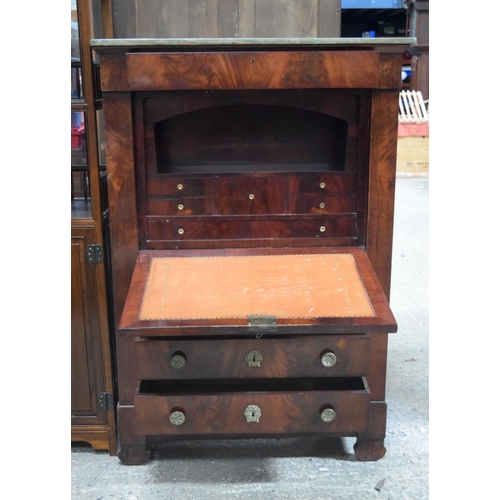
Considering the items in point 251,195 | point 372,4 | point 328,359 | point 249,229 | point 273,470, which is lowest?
point 273,470

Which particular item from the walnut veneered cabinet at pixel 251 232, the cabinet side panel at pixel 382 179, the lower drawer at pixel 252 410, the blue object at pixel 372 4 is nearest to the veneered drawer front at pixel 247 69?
the walnut veneered cabinet at pixel 251 232

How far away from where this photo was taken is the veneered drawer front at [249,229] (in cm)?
176

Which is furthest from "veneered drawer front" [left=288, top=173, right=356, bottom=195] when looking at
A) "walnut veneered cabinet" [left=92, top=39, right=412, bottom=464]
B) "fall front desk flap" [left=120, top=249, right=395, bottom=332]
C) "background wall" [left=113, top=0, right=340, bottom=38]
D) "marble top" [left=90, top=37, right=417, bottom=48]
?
"background wall" [left=113, top=0, right=340, bottom=38]

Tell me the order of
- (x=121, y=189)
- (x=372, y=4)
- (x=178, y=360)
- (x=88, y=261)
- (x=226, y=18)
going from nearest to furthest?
(x=178, y=360), (x=121, y=189), (x=88, y=261), (x=226, y=18), (x=372, y=4)

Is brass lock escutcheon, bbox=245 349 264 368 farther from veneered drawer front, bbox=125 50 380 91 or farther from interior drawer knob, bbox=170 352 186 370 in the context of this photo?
veneered drawer front, bbox=125 50 380 91

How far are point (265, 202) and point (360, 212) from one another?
0.28 meters

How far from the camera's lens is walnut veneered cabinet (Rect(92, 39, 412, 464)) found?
1.53m

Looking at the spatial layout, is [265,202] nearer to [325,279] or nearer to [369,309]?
[325,279]

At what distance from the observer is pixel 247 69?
160 cm

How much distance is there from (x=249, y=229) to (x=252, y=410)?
0.52 metres

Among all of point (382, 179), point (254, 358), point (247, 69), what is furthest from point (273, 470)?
point (247, 69)

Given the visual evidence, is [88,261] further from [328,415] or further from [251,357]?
[328,415]

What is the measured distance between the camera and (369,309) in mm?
1464

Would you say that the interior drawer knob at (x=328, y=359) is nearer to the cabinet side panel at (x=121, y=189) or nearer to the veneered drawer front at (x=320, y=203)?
the veneered drawer front at (x=320, y=203)
